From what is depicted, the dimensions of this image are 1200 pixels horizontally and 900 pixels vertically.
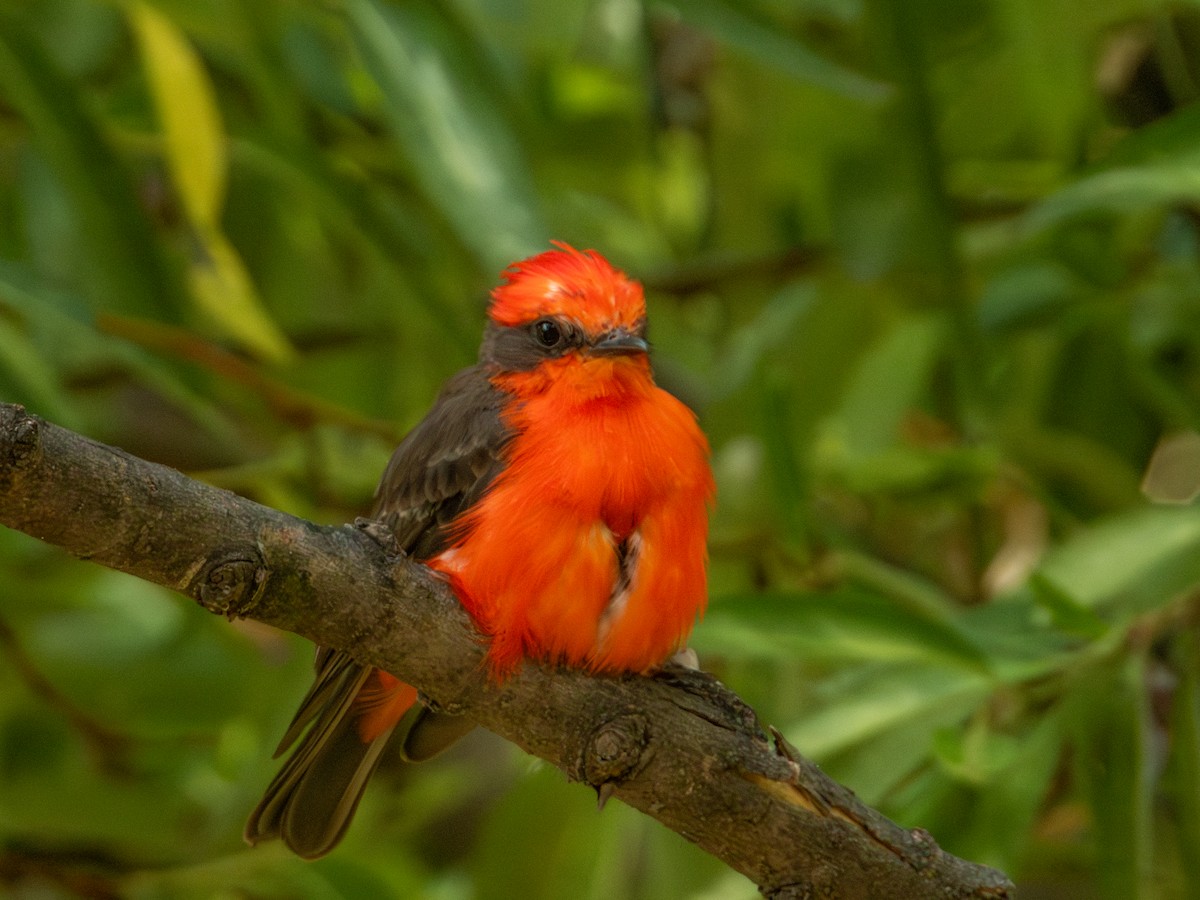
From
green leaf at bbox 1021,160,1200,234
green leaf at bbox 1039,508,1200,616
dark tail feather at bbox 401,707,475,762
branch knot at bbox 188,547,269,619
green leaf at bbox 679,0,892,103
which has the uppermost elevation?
green leaf at bbox 679,0,892,103

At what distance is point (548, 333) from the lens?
11.6 feet

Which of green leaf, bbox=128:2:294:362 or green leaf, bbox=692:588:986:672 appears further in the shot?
green leaf, bbox=128:2:294:362

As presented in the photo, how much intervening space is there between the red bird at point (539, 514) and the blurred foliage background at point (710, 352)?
0.84 feet

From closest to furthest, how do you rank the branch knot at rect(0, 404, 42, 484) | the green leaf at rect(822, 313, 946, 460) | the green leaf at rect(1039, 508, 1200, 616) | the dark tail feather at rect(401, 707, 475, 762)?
1. the branch knot at rect(0, 404, 42, 484)
2. the dark tail feather at rect(401, 707, 475, 762)
3. the green leaf at rect(1039, 508, 1200, 616)
4. the green leaf at rect(822, 313, 946, 460)

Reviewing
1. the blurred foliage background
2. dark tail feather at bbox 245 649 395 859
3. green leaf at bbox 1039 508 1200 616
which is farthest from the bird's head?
green leaf at bbox 1039 508 1200 616

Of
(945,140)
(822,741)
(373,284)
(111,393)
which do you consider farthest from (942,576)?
(111,393)

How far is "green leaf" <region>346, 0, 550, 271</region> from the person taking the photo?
351cm

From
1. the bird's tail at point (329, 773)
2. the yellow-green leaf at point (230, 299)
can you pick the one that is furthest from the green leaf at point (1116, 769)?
the yellow-green leaf at point (230, 299)

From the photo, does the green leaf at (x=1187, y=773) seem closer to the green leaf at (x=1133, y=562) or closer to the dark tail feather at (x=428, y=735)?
the green leaf at (x=1133, y=562)

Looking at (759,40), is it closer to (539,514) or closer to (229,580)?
(539,514)

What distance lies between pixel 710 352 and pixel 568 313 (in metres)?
1.85

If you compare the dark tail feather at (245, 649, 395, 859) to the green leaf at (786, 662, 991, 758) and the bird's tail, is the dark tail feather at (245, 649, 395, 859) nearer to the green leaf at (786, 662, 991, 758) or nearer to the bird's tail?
the bird's tail

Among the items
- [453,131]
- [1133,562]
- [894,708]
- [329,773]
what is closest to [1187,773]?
[1133,562]

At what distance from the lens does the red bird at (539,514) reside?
2.95 metres
